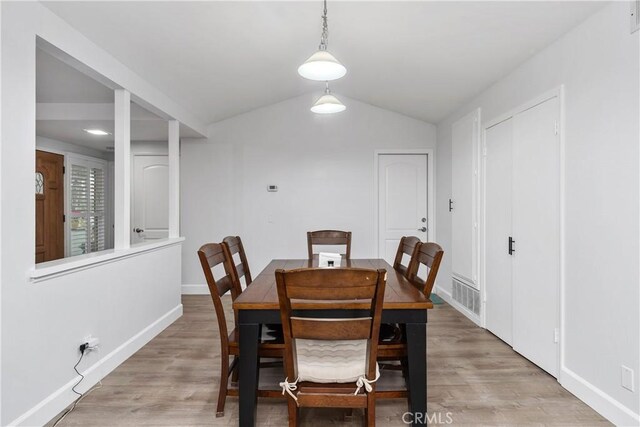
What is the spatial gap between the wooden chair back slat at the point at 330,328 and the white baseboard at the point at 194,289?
401cm

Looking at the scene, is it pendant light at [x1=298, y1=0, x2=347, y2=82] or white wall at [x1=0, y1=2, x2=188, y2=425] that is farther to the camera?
pendant light at [x1=298, y1=0, x2=347, y2=82]

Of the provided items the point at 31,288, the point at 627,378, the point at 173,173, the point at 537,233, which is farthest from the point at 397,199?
the point at 31,288

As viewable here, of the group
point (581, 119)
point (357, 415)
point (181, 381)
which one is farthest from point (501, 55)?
point (181, 381)

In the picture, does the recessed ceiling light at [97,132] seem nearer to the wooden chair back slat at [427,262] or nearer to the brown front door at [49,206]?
the brown front door at [49,206]

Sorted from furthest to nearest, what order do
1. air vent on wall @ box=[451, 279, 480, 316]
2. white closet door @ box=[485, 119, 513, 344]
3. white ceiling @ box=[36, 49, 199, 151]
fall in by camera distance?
air vent on wall @ box=[451, 279, 480, 316] → white closet door @ box=[485, 119, 513, 344] → white ceiling @ box=[36, 49, 199, 151]

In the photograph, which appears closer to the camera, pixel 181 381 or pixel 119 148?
pixel 181 381

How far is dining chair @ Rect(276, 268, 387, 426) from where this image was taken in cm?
145

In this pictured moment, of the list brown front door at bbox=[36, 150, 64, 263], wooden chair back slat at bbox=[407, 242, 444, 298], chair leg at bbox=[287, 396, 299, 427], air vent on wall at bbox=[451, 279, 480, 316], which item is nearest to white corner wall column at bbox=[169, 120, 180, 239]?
brown front door at bbox=[36, 150, 64, 263]

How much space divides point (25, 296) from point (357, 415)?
196 centimetres

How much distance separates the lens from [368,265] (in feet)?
9.79

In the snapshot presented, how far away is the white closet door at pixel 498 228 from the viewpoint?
3219 mm

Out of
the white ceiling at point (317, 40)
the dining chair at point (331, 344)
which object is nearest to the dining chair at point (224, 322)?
the dining chair at point (331, 344)

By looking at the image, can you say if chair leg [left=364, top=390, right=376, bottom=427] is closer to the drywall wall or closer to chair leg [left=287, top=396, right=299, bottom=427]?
chair leg [left=287, top=396, right=299, bottom=427]

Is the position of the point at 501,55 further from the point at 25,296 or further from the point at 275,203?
the point at 25,296
